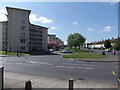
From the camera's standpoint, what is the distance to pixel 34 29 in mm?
59656

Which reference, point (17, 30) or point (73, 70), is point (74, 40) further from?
point (73, 70)

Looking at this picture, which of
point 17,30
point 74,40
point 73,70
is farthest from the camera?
point 74,40

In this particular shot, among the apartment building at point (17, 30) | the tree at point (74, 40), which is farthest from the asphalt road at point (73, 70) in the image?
the tree at point (74, 40)

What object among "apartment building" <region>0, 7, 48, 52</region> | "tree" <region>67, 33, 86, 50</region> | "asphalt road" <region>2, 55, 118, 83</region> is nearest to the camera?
"asphalt road" <region>2, 55, 118, 83</region>

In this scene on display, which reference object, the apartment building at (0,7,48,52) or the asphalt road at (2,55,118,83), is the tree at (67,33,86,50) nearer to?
the apartment building at (0,7,48,52)

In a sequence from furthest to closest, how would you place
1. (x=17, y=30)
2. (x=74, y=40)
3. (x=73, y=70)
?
1. (x=74, y=40)
2. (x=17, y=30)
3. (x=73, y=70)

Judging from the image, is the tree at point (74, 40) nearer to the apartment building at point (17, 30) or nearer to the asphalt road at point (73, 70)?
the apartment building at point (17, 30)

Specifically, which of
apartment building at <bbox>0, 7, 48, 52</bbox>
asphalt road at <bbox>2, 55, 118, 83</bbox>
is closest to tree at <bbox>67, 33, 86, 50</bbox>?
apartment building at <bbox>0, 7, 48, 52</bbox>

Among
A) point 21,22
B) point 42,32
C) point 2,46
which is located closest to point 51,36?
point 42,32

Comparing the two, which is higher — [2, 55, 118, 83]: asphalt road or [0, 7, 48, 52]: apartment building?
[0, 7, 48, 52]: apartment building

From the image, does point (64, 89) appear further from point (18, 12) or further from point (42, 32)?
point (42, 32)

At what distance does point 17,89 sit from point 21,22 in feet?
150

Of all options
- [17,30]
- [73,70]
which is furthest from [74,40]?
[73,70]

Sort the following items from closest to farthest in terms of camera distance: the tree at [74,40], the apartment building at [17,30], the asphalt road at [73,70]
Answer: the asphalt road at [73,70] → the apartment building at [17,30] → the tree at [74,40]
